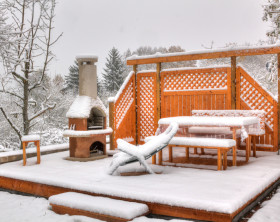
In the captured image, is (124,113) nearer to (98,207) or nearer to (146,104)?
(146,104)

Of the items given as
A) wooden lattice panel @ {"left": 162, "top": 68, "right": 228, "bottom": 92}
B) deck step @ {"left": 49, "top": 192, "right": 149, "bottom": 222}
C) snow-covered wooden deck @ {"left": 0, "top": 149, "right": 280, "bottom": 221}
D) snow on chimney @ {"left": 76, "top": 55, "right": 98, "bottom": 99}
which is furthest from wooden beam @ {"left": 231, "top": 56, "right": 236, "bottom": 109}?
deck step @ {"left": 49, "top": 192, "right": 149, "bottom": 222}

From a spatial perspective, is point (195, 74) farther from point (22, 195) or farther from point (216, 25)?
point (216, 25)

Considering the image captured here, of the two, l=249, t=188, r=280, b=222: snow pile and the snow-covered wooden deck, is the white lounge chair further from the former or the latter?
l=249, t=188, r=280, b=222: snow pile

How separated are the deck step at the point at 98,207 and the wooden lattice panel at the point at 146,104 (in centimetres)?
404

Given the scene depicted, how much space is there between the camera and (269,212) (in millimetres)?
3355

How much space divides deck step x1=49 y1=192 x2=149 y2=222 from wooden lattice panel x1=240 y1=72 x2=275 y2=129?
4.06m

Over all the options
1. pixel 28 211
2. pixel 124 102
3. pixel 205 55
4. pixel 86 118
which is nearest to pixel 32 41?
pixel 124 102

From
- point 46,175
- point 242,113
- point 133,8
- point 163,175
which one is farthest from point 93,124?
point 133,8

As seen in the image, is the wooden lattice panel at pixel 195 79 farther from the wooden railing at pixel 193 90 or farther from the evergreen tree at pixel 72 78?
the evergreen tree at pixel 72 78

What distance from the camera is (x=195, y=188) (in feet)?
12.1

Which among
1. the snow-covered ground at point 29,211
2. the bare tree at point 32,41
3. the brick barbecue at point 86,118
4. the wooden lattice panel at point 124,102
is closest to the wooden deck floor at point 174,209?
the snow-covered ground at point 29,211

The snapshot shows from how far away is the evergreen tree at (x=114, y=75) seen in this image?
97.8ft

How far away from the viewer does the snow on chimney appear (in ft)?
19.8

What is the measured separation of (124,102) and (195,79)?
173cm
